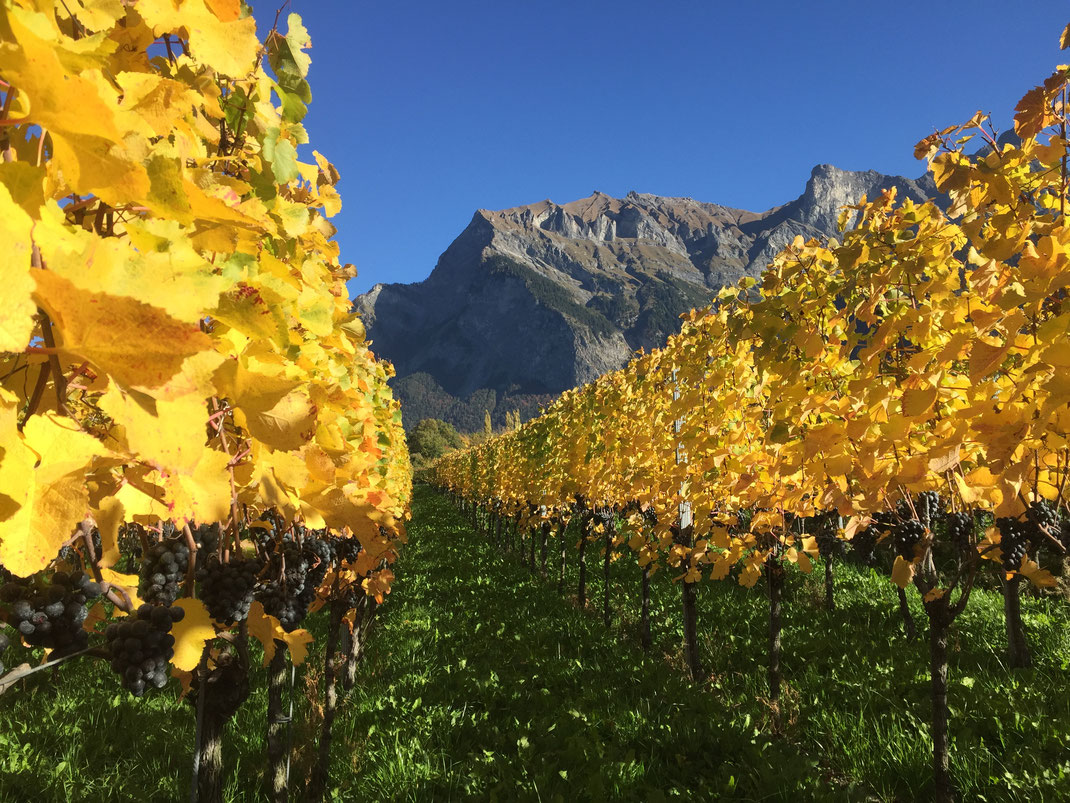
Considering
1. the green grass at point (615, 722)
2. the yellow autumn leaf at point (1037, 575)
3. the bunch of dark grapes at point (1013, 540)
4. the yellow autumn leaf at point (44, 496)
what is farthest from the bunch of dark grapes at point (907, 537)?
the yellow autumn leaf at point (44, 496)

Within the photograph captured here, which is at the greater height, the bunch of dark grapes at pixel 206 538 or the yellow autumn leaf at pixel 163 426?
the yellow autumn leaf at pixel 163 426

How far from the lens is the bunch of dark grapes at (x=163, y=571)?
127 cm

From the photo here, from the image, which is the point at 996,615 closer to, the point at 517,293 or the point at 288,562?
the point at 288,562

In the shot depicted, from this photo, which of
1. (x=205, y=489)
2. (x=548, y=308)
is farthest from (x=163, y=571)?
(x=548, y=308)

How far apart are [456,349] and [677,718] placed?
569 ft

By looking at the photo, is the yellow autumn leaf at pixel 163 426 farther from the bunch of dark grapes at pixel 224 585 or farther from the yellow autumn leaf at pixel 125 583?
the bunch of dark grapes at pixel 224 585

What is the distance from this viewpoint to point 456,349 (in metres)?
174

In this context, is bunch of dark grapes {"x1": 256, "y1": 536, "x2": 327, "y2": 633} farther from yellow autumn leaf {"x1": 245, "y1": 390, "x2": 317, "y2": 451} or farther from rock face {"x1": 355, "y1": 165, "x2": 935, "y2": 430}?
rock face {"x1": 355, "y1": 165, "x2": 935, "y2": 430}

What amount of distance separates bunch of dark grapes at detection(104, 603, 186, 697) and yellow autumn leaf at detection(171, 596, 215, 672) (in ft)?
0.05

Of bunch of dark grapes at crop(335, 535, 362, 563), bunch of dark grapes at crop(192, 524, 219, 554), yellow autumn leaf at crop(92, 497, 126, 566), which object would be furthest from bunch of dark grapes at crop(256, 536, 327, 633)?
yellow autumn leaf at crop(92, 497, 126, 566)

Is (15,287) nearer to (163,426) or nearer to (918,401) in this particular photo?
(163,426)

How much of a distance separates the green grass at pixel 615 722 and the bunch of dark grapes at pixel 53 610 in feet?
9.83

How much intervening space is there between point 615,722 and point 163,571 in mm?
4022

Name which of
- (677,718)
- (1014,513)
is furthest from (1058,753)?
(1014,513)
